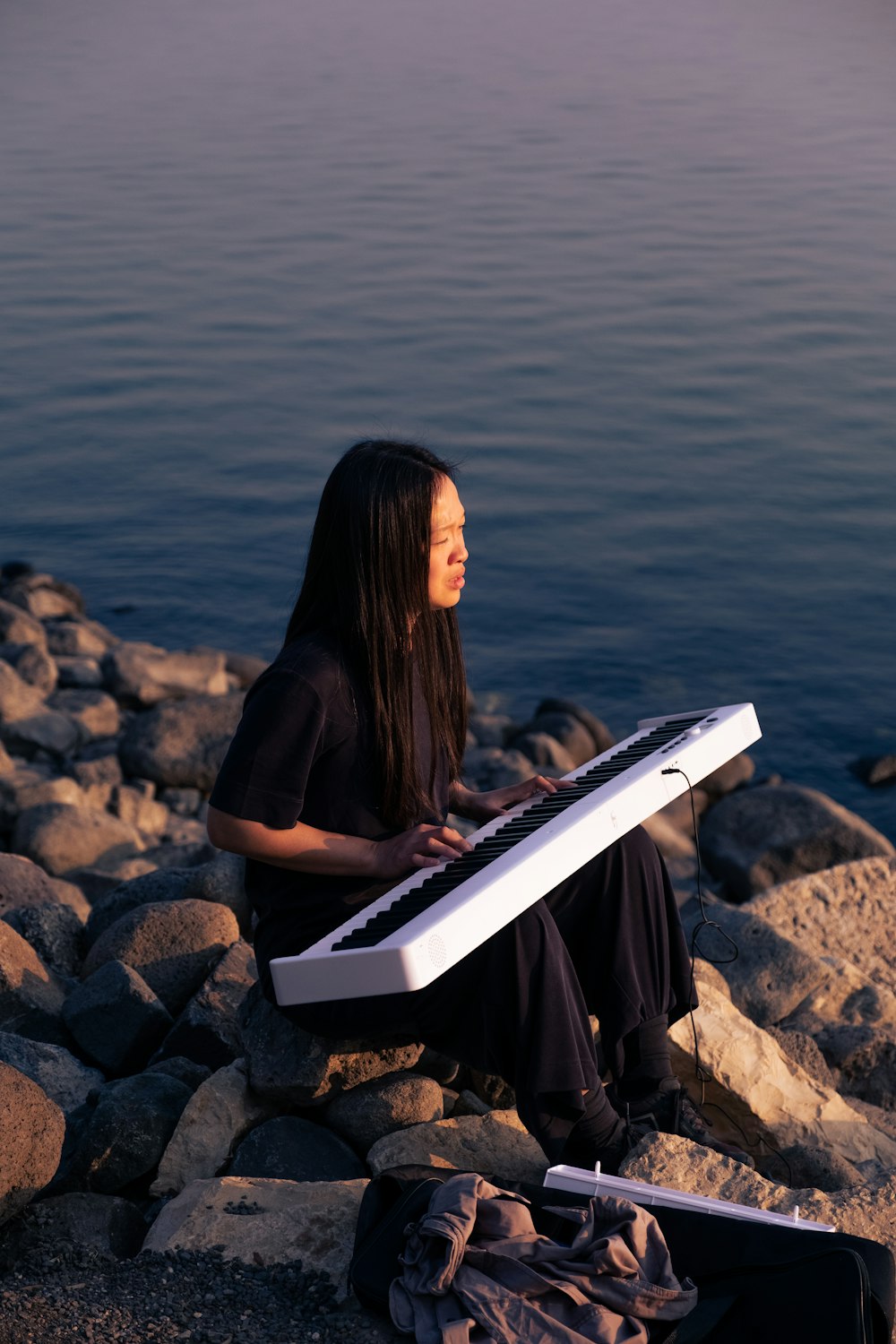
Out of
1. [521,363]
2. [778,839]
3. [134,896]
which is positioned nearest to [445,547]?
[134,896]

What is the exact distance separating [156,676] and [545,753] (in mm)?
3059

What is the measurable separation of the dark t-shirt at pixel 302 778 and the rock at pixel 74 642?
9353 millimetres

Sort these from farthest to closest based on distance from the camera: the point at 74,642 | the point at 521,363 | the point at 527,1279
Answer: the point at 521,363, the point at 74,642, the point at 527,1279

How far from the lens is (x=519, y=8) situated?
54781mm

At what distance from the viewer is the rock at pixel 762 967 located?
5824mm

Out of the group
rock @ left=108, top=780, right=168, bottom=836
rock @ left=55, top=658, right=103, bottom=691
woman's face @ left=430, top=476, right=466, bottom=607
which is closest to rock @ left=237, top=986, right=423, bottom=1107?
woman's face @ left=430, top=476, right=466, bottom=607

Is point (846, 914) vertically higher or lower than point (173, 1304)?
lower

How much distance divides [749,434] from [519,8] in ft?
133

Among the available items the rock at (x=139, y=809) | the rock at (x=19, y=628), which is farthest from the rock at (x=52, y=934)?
the rock at (x=19, y=628)

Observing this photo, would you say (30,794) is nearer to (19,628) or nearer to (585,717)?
(19,628)

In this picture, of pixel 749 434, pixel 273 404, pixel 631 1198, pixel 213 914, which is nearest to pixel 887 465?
pixel 749 434

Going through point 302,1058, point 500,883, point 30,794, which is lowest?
point 30,794

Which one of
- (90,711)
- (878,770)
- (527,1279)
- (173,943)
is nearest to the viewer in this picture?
(527,1279)

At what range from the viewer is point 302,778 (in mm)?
3699
